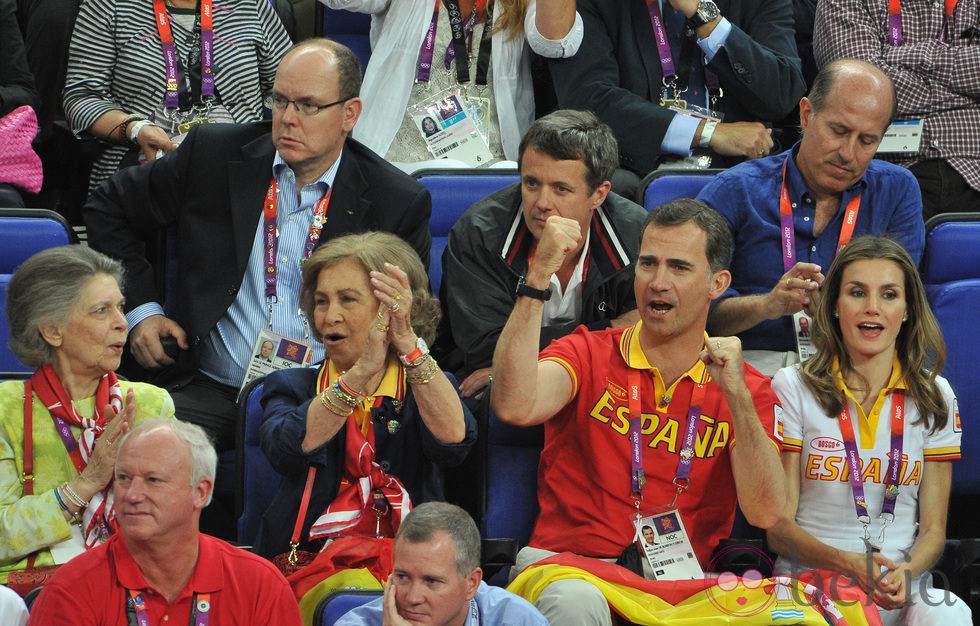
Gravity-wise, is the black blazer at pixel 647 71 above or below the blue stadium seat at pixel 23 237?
above

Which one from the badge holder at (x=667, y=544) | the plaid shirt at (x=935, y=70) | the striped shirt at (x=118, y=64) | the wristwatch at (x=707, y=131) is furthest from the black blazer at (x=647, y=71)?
the badge holder at (x=667, y=544)

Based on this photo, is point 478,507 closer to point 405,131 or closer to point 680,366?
point 680,366

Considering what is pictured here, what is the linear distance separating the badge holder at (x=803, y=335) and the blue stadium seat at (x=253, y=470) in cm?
148

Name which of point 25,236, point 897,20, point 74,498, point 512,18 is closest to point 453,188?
point 512,18

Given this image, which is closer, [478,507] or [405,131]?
[478,507]

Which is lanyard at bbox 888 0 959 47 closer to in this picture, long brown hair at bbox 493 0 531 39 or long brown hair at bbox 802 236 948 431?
long brown hair at bbox 493 0 531 39

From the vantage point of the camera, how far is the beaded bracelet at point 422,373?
10.2ft

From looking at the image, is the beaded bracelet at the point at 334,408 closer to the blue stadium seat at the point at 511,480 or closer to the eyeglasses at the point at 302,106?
the blue stadium seat at the point at 511,480

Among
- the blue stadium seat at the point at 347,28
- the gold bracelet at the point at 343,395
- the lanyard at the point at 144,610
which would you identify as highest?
the blue stadium seat at the point at 347,28

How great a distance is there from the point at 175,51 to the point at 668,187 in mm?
1851

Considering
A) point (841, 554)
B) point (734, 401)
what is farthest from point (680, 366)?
point (841, 554)

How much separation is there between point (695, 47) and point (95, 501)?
9.19ft

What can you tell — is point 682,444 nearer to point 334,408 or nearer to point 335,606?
point 334,408

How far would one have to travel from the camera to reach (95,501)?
3045 mm
